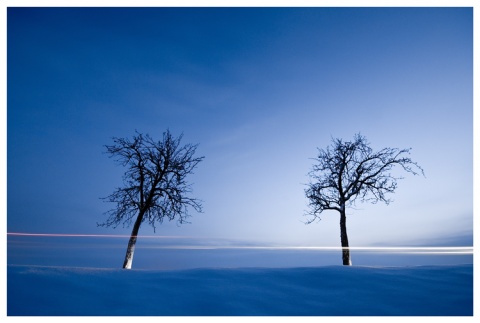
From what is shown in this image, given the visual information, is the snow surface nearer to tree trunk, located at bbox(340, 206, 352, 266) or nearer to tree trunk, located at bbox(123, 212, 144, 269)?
tree trunk, located at bbox(340, 206, 352, 266)

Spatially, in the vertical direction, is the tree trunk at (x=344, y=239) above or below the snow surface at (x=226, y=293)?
above

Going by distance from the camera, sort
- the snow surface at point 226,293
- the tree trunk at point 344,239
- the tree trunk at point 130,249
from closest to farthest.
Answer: the snow surface at point 226,293
the tree trunk at point 130,249
the tree trunk at point 344,239

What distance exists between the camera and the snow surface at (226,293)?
534cm

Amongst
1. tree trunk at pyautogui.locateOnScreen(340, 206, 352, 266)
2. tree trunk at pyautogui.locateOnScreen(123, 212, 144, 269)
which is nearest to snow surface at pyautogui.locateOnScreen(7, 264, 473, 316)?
tree trunk at pyautogui.locateOnScreen(340, 206, 352, 266)

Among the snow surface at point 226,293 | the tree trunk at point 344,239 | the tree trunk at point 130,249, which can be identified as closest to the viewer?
the snow surface at point 226,293

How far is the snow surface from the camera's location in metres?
5.34

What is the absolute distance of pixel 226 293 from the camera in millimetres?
6191

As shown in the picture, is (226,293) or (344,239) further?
(344,239)

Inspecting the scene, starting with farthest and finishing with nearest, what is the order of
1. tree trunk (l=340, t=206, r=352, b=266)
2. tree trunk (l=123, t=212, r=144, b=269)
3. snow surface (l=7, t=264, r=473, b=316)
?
tree trunk (l=340, t=206, r=352, b=266) → tree trunk (l=123, t=212, r=144, b=269) → snow surface (l=7, t=264, r=473, b=316)

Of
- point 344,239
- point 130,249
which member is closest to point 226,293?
point 130,249

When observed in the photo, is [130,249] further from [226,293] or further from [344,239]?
[344,239]

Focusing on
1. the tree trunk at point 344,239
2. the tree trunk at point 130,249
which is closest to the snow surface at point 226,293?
the tree trunk at point 344,239

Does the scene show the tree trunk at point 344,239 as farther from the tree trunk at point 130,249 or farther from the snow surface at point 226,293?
the tree trunk at point 130,249

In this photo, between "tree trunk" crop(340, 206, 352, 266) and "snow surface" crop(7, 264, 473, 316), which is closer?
"snow surface" crop(7, 264, 473, 316)
